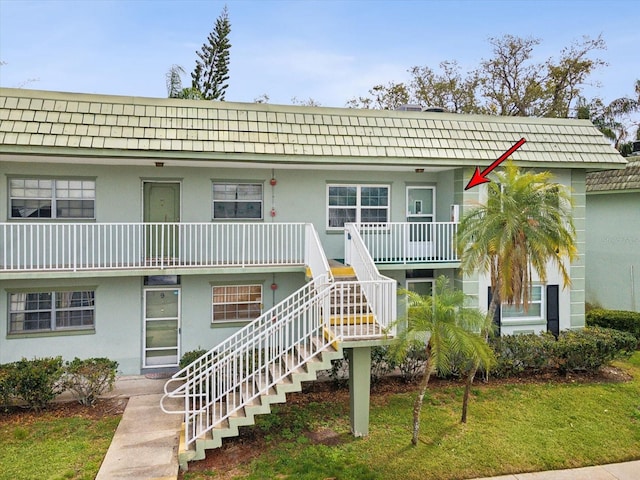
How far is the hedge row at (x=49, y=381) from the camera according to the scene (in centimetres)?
895

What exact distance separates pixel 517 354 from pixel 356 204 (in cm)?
563

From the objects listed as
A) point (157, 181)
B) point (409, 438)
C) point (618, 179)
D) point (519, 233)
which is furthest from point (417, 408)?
point (618, 179)

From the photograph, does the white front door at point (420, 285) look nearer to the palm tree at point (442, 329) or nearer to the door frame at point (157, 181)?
the palm tree at point (442, 329)

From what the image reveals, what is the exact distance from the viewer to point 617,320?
14219 millimetres

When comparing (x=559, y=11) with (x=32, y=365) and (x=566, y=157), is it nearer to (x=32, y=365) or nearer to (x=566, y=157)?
(x=566, y=157)

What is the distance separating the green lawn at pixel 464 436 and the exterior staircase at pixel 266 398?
0.42m

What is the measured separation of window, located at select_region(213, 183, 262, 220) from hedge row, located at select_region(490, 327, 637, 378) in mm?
6974

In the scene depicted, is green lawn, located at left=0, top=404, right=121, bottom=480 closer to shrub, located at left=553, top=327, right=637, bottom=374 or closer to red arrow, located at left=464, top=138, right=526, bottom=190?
red arrow, located at left=464, top=138, right=526, bottom=190

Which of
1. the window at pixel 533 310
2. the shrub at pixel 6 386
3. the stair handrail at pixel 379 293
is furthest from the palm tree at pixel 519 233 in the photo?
the shrub at pixel 6 386

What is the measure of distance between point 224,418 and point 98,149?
6423 mm

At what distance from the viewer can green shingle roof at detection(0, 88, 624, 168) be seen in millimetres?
10070

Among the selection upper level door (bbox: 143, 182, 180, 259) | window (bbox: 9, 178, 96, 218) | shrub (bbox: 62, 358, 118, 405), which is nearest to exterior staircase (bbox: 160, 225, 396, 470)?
shrub (bbox: 62, 358, 118, 405)

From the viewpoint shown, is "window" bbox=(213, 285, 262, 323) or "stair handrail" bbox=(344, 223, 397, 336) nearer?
"stair handrail" bbox=(344, 223, 397, 336)

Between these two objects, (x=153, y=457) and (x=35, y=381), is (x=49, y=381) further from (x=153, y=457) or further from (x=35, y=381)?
(x=153, y=457)
